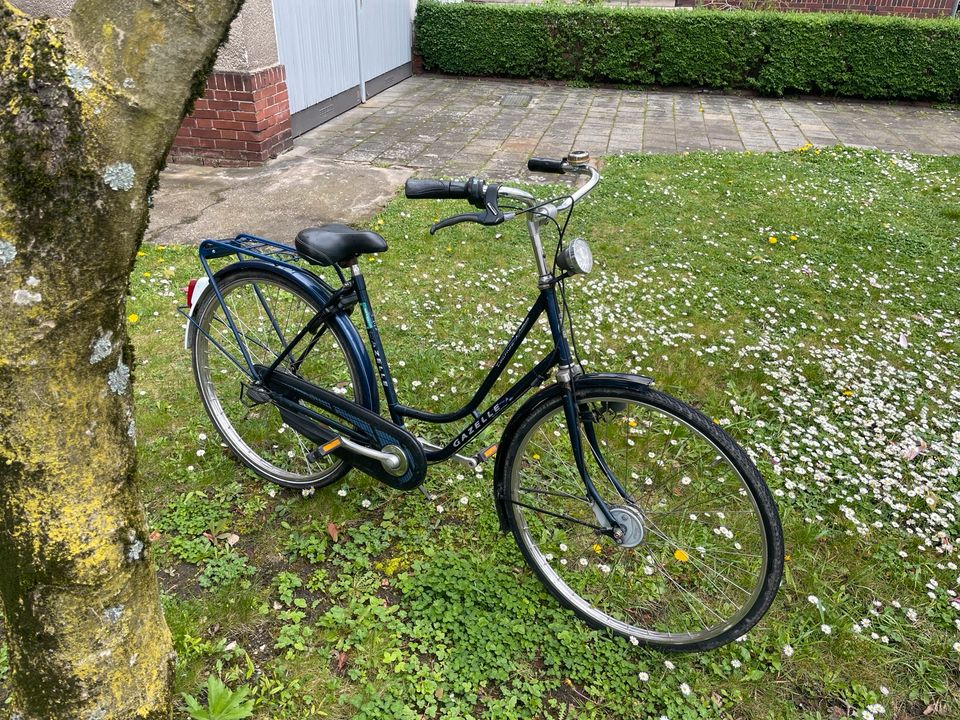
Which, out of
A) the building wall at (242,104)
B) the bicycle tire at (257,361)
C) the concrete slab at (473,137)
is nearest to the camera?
the bicycle tire at (257,361)

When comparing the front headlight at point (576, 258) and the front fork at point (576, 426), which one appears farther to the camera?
the front fork at point (576, 426)

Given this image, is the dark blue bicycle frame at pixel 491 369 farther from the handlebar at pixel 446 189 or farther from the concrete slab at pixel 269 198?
the concrete slab at pixel 269 198

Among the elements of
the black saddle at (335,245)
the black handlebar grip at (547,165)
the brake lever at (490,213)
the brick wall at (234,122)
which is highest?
the black handlebar grip at (547,165)

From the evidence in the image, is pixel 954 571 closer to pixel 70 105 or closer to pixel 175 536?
pixel 175 536

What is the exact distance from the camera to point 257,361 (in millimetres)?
2816

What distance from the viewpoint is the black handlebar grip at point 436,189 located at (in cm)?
204

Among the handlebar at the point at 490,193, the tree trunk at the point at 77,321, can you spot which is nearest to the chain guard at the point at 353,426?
the handlebar at the point at 490,193

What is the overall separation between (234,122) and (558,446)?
555 centimetres

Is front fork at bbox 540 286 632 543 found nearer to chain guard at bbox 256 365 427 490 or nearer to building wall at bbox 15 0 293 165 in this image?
chain guard at bbox 256 365 427 490

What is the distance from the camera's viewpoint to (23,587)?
1.50 metres

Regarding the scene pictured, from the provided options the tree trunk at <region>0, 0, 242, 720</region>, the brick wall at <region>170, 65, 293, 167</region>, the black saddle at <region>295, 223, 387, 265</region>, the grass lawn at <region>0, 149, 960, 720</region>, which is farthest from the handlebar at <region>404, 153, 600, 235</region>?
the brick wall at <region>170, 65, 293, 167</region>

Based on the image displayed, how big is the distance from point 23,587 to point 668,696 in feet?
5.86

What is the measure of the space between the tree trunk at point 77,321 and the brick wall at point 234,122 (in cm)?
552

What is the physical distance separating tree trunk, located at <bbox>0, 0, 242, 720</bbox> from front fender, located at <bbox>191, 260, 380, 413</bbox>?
97 centimetres
